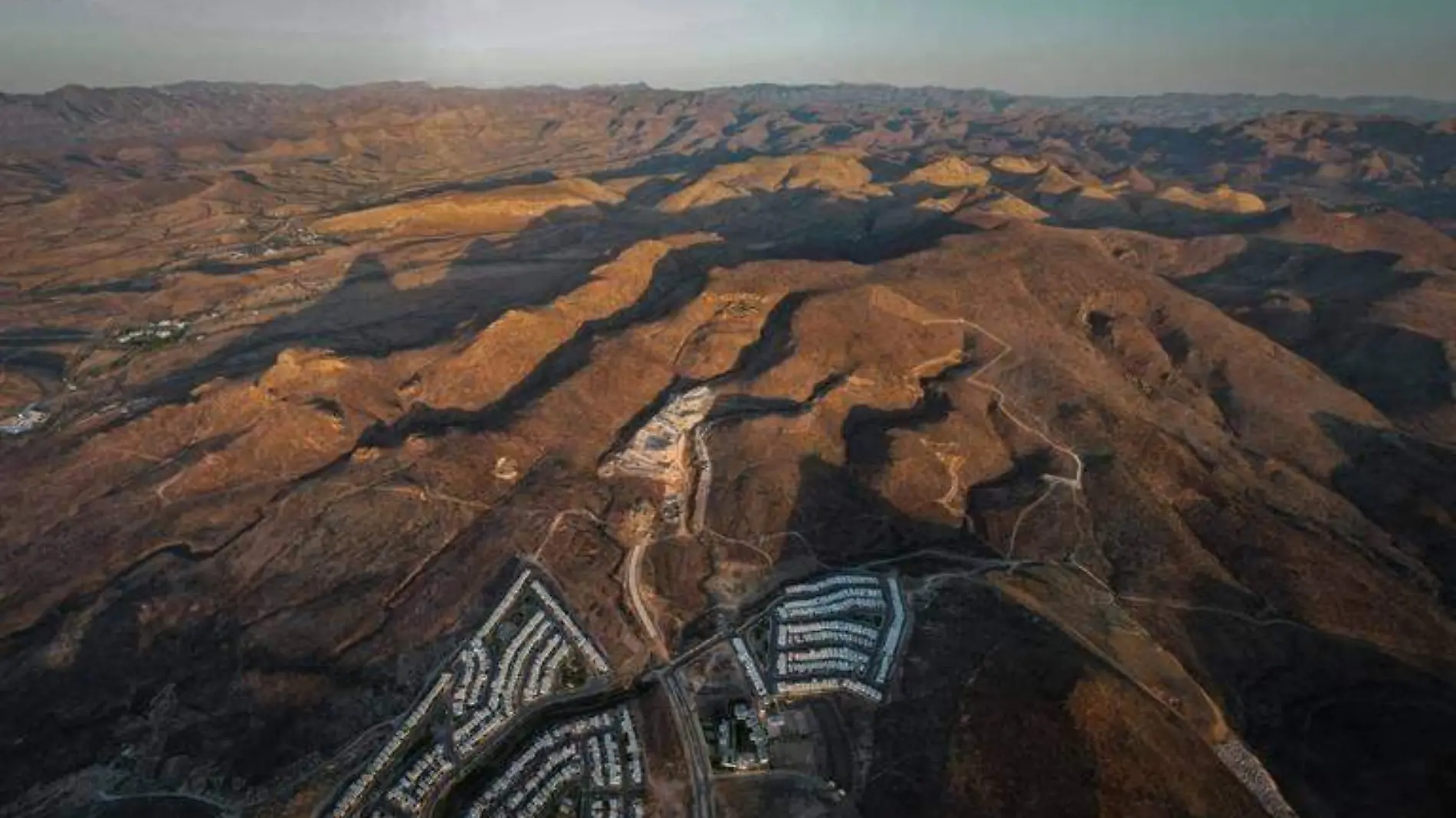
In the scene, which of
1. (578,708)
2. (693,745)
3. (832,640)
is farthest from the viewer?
(832,640)

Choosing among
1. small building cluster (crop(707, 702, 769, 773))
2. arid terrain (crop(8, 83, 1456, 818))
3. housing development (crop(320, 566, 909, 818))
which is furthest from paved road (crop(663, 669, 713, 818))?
small building cluster (crop(707, 702, 769, 773))

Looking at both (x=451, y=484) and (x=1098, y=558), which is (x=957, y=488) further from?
(x=451, y=484)

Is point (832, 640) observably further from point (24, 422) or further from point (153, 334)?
point (153, 334)

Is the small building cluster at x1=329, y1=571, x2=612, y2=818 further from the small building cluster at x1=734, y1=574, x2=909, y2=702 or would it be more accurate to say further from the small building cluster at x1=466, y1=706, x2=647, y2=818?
the small building cluster at x1=734, y1=574, x2=909, y2=702

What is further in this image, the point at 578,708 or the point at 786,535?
the point at 786,535

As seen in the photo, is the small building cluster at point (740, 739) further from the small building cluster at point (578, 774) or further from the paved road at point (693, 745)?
the small building cluster at point (578, 774)

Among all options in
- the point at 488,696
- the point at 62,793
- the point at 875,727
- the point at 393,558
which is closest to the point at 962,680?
the point at 875,727

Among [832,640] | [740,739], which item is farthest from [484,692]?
[832,640]
